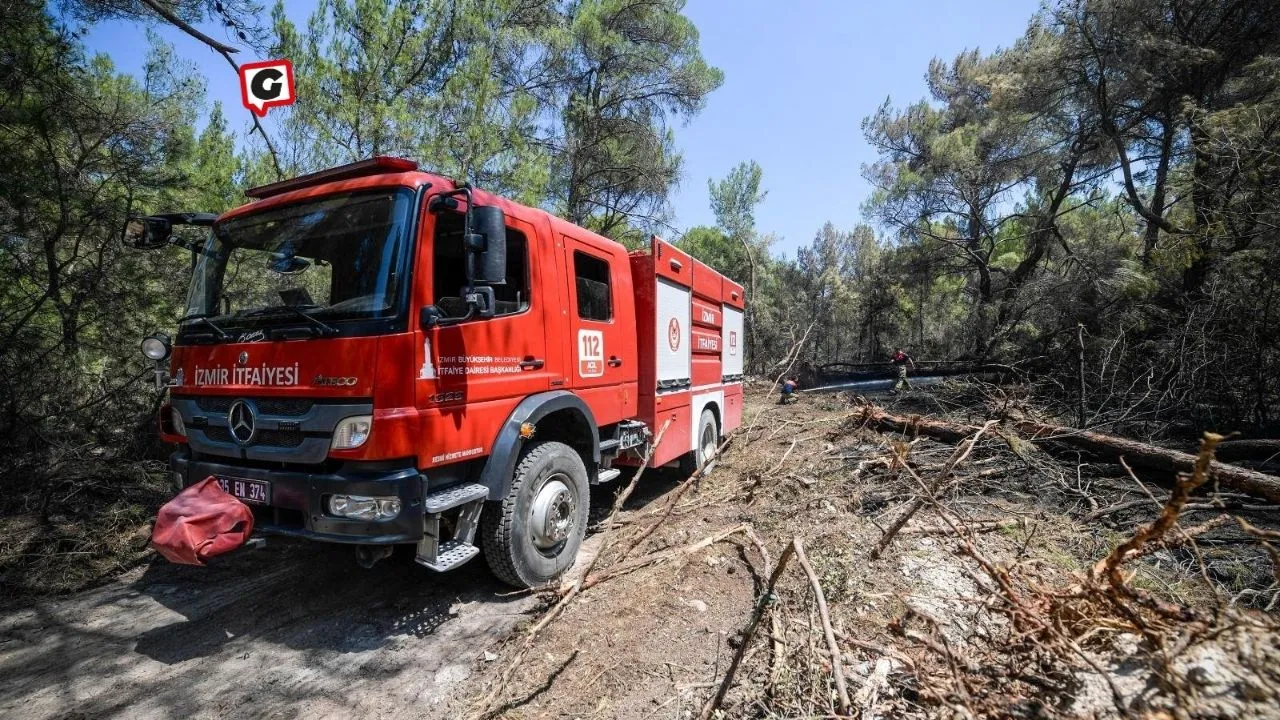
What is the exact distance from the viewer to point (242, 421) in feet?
10.6

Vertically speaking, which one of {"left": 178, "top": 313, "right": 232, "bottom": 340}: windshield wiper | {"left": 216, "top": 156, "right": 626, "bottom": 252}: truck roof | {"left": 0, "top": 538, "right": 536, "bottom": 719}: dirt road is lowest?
{"left": 0, "top": 538, "right": 536, "bottom": 719}: dirt road

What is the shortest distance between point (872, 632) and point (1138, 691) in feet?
3.75

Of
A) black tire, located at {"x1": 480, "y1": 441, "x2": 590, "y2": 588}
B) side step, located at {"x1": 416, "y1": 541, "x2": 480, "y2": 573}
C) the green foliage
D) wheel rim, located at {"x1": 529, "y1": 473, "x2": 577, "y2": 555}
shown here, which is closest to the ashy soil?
black tire, located at {"x1": 480, "y1": 441, "x2": 590, "y2": 588}

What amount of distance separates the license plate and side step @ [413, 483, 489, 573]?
87 cm

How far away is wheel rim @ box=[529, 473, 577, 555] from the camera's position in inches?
A: 147

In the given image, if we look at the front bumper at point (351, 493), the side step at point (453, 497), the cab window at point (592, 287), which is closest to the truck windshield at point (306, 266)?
the front bumper at point (351, 493)

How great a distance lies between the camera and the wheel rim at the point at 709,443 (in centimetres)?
720

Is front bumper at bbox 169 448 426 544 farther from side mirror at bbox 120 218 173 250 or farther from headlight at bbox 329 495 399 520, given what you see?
side mirror at bbox 120 218 173 250

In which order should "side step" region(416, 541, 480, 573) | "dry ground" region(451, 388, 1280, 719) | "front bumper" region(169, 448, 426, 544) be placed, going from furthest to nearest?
"side step" region(416, 541, 480, 573)
"front bumper" region(169, 448, 426, 544)
"dry ground" region(451, 388, 1280, 719)

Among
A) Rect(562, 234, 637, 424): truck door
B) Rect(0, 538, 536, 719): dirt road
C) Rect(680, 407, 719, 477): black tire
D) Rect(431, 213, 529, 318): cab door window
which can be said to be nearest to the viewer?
Rect(0, 538, 536, 719): dirt road

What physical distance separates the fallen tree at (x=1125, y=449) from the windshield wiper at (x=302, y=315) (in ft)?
18.0

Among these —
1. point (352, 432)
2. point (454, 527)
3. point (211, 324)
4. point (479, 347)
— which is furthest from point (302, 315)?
point (454, 527)

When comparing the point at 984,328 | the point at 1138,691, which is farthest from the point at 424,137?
the point at 984,328

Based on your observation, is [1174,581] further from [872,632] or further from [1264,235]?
[1264,235]
